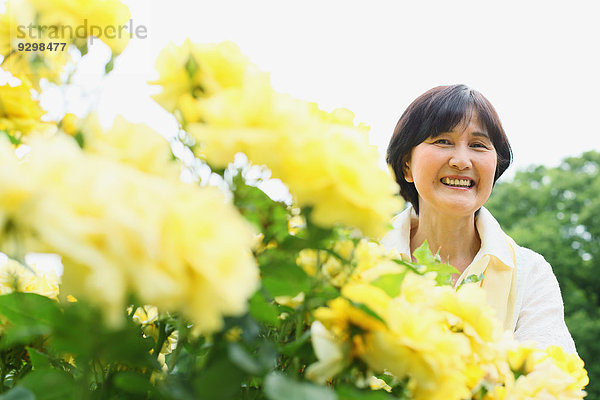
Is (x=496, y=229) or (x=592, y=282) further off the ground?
(x=496, y=229)

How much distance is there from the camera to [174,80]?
0.51 meters

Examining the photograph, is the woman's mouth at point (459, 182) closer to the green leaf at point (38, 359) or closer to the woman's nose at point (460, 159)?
the woman's nose at point (460, 159)

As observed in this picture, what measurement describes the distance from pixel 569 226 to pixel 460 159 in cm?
1473

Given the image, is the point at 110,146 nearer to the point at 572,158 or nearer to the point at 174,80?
the point at 174,80

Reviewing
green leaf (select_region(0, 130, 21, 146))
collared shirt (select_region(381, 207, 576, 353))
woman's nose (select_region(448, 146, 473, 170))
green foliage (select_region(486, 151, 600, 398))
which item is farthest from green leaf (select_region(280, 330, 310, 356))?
green foliage (select_region(486, 151, 600, 398))

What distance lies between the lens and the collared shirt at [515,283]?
7.12 ft

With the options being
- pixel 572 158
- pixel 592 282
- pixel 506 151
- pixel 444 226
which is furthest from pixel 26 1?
pixel 572 158

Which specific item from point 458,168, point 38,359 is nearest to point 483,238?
point 458,168

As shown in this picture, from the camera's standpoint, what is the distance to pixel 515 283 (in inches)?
92.0

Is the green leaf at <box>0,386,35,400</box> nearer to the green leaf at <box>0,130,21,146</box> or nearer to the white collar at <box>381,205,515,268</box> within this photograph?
the green leaf at <box>0,130,21,146</box>

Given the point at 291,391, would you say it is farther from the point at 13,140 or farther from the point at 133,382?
the point at 13,140

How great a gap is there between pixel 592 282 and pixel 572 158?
3.89 metres

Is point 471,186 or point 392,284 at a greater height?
point 392,284

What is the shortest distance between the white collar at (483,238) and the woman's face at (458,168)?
16 centimetres
